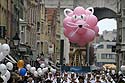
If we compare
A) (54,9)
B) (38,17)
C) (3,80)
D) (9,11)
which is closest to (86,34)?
(9,11)

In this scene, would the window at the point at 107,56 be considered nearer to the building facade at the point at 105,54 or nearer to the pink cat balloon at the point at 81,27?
the building facade at the point at 105,54

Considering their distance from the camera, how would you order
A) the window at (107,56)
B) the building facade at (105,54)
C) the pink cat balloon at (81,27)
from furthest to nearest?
the window at (107,56) → the building facade at (105,54) → the pink cat balloon at (81,27)

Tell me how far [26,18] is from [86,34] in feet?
68.4

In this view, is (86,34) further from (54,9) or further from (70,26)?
(54,9)

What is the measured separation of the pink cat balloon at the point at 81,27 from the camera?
3844 centimetres

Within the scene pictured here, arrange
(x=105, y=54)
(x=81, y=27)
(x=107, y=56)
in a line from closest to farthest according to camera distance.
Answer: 1. (x=81, y=27)
2. (x=105, y=54)
3. (x=107, y=56)

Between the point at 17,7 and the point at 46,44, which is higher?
the point at 17,7

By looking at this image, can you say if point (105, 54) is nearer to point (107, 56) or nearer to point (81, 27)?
point (107, 56)

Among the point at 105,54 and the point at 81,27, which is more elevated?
the point at 81,27

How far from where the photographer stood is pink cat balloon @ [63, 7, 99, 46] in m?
38.4

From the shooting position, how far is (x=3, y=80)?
1308 cm

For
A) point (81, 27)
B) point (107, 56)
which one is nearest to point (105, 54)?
point (107, 56)

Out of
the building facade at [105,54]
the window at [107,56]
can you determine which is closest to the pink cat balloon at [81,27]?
the building facade at [105,54]

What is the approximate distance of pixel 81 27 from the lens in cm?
3844
